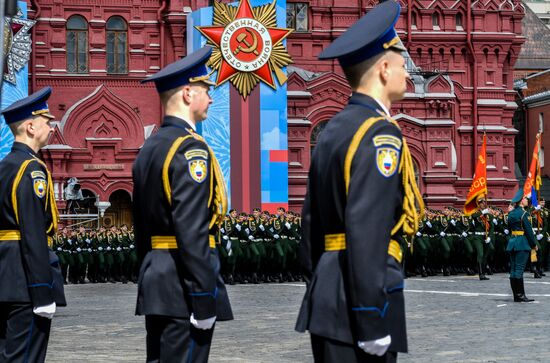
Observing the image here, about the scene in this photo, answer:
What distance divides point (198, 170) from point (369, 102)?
1.40m

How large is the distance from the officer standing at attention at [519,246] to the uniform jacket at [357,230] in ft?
40.8

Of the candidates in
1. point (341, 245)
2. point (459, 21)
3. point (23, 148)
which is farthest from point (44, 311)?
point (459, 21)

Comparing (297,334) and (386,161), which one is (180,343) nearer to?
(386,161)

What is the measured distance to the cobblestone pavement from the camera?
1091 centimetres

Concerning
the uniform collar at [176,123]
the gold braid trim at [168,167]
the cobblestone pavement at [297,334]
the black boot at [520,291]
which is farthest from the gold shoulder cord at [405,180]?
the black boot at [520,291]

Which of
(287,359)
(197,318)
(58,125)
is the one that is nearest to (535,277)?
(287,359)

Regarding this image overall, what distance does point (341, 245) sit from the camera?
505cm

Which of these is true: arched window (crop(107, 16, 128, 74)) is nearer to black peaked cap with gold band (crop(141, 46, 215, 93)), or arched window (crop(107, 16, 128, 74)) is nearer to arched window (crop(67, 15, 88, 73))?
arched window (crop(67, 15, 88, 73))

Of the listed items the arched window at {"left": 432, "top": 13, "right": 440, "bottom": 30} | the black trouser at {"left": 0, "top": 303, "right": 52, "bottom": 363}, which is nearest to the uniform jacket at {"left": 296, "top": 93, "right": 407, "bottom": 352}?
the black trouser at {"left": 0, "top": 303, "right": 52, "bottom": 363}

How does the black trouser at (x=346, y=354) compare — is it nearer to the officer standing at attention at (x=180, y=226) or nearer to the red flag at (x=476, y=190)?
the officer standing at attention at (x=180, y=226)

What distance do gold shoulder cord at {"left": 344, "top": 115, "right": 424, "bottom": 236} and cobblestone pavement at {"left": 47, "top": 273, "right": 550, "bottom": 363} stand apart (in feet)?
17.3

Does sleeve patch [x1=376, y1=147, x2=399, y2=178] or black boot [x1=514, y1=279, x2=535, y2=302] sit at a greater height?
sleeve patch [x1=376, y1=147, x2=399, y2=178]

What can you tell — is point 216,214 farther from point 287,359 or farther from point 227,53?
point 227,53

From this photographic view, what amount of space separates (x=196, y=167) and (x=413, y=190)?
1.47 meters
